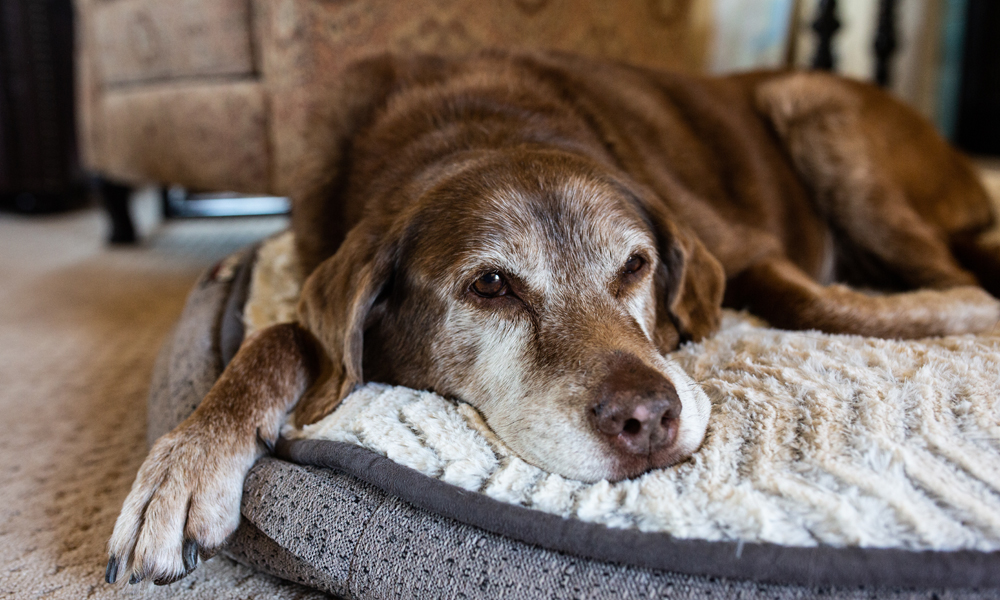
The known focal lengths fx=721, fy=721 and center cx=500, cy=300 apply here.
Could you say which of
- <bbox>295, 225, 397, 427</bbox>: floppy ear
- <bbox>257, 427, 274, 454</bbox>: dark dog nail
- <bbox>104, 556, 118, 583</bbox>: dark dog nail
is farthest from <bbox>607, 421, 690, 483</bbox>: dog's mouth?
<bbox>104, 556, 118, 583</bbox>: dark dog nail

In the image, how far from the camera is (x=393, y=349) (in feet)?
5.28

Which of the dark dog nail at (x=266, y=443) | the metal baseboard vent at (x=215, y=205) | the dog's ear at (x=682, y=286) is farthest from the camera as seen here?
the metal baseboard vent at (x=215, y=205)

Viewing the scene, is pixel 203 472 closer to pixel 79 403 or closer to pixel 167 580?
pixel 167 580

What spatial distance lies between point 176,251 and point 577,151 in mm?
3605

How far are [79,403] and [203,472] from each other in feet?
3.85

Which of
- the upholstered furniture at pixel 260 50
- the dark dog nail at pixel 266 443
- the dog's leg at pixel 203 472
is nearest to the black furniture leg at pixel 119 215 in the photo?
the upholstered furniture at pixel 260 50

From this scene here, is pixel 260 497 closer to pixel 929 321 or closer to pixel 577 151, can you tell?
pixel 577 151

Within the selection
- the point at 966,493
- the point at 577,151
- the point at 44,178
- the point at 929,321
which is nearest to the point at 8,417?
the point at 577,151

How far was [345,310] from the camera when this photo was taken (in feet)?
4.92

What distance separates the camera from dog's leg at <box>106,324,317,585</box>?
48.2 inches

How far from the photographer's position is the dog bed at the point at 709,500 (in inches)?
40.0

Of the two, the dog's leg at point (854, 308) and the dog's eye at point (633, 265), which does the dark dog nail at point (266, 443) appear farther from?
the dog's leg at point (854, 308)

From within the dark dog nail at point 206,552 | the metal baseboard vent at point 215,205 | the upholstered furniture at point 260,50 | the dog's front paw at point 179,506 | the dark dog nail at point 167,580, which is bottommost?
the metal baseboard vent at point 215,205

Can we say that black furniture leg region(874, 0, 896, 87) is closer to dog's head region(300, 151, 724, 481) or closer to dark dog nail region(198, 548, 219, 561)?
dog's head region(300, 151, 724, 481)
